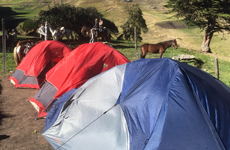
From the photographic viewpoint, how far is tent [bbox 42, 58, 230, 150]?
13.9ft

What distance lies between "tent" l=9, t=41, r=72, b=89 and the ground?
1.36 ft

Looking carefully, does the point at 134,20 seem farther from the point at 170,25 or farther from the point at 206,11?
the point at 206,11

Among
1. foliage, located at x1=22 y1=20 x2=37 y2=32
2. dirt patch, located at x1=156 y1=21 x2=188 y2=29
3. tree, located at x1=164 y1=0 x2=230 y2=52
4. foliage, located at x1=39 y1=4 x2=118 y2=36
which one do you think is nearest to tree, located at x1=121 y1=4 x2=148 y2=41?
foliage, located at x1=39 y1=4 x2=118 y2=36

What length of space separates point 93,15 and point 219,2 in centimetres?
1249

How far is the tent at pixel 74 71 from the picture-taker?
7355 millimetres

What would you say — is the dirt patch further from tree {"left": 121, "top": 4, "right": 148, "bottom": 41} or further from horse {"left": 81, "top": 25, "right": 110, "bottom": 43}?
horse {"left": 81, "top": 25, "right": 110, "bottom": 43}

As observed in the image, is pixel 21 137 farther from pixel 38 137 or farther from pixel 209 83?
pixel 209 83

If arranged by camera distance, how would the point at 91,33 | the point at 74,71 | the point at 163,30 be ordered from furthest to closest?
the point at 163,30
the point at 91,33
the point at 74,71

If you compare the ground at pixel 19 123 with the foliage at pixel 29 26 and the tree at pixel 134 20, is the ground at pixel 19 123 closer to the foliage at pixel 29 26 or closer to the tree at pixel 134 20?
the foliage at pixel 29 26

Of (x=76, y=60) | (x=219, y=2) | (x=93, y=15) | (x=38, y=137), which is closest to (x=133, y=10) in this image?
(x=93, y=15)

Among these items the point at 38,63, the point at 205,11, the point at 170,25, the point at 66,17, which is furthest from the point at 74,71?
the point at 170,25

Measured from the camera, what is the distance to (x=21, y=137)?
239 inches

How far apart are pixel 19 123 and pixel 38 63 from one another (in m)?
3.40

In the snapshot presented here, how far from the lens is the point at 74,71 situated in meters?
7.56
